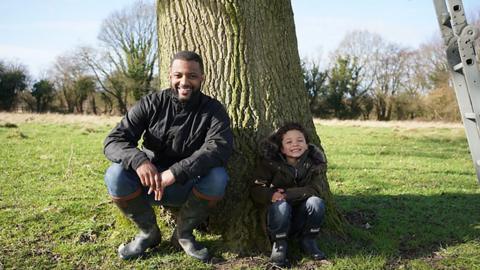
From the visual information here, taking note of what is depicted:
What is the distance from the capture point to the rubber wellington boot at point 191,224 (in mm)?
3459

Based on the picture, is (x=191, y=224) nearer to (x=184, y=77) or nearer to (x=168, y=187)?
(x=168, y=187)

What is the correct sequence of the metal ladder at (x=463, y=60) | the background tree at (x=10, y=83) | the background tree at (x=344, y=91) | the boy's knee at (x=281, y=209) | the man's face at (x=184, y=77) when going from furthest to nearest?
the background tree at (x=344, y=91)
the background tree at (x=10, y=83)
the man's face at (x=184, y=77)
the boy's knee at (x=281, y=209)
the metal ladder at (x=463, y=60)

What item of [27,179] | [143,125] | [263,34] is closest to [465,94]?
[263,34]

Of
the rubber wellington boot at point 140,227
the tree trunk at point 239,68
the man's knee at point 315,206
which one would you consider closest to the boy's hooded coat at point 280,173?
the man's knee at point 315,206

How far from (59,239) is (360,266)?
2.61 metres

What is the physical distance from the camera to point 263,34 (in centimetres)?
407

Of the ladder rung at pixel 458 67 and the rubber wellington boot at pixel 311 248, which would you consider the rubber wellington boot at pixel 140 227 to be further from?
the ladder rung at pixel 458 67

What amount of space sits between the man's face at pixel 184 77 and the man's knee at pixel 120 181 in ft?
2.41

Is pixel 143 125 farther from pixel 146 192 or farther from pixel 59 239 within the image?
pixel 59 239

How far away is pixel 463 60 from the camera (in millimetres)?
3072

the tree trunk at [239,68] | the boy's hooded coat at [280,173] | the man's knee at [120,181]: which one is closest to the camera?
the man's knee at [120,181]

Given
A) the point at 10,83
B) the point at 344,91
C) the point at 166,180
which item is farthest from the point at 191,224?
the point at 344,91

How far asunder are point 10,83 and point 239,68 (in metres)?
35.3

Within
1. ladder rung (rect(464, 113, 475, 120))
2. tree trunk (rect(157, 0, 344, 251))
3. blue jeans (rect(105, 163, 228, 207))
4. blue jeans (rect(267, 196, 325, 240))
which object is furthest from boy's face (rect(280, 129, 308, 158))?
ladder rung (rect(464, 113, 475, 120))
